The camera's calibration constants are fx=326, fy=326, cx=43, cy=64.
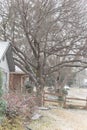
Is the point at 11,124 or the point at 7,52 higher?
the point at 7,52

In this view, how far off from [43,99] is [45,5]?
748cm

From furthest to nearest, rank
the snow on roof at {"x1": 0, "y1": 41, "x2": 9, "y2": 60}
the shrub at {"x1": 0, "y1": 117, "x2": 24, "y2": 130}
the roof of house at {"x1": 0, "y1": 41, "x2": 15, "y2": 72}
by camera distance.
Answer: the roof of house at {"x1": 0, "y1": 41, "x2": 15, "y2": 72}
the snow on roof at {"x1": 0, "y1": 41, "x2": 9, "y2": 60}
the shrub at {"x1": 0, "y1": 117, "x2": 24, "y2": 130}

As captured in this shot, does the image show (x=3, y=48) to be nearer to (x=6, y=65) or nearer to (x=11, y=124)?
(x=6, y=65)

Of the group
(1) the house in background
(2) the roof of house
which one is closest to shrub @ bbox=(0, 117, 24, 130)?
(2) the roof of house

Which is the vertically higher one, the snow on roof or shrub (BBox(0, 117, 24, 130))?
the snow on roof

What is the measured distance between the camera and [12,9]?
22203 mm

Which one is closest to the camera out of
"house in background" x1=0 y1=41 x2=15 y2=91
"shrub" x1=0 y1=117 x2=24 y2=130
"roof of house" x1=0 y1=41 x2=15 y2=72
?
"shrub" x1=0 y1=117 x2=24 y2=130

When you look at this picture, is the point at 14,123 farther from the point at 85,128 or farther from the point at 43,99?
the point at 43,99

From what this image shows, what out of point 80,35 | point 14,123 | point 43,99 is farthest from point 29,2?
point 14,123

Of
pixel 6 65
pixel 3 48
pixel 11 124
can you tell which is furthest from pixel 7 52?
pixel 11 124

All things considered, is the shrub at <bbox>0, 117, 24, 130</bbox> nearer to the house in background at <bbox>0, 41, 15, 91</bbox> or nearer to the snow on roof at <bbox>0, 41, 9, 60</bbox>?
the snow on roof at <bbox>0, 41, 9, 60</bbox>

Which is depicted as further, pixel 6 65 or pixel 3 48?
pixel 6 65

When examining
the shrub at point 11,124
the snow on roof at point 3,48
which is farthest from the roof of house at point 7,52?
the shrub at point 11,124

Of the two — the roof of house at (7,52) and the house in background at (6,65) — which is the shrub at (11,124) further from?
the house in background at (6,65)
